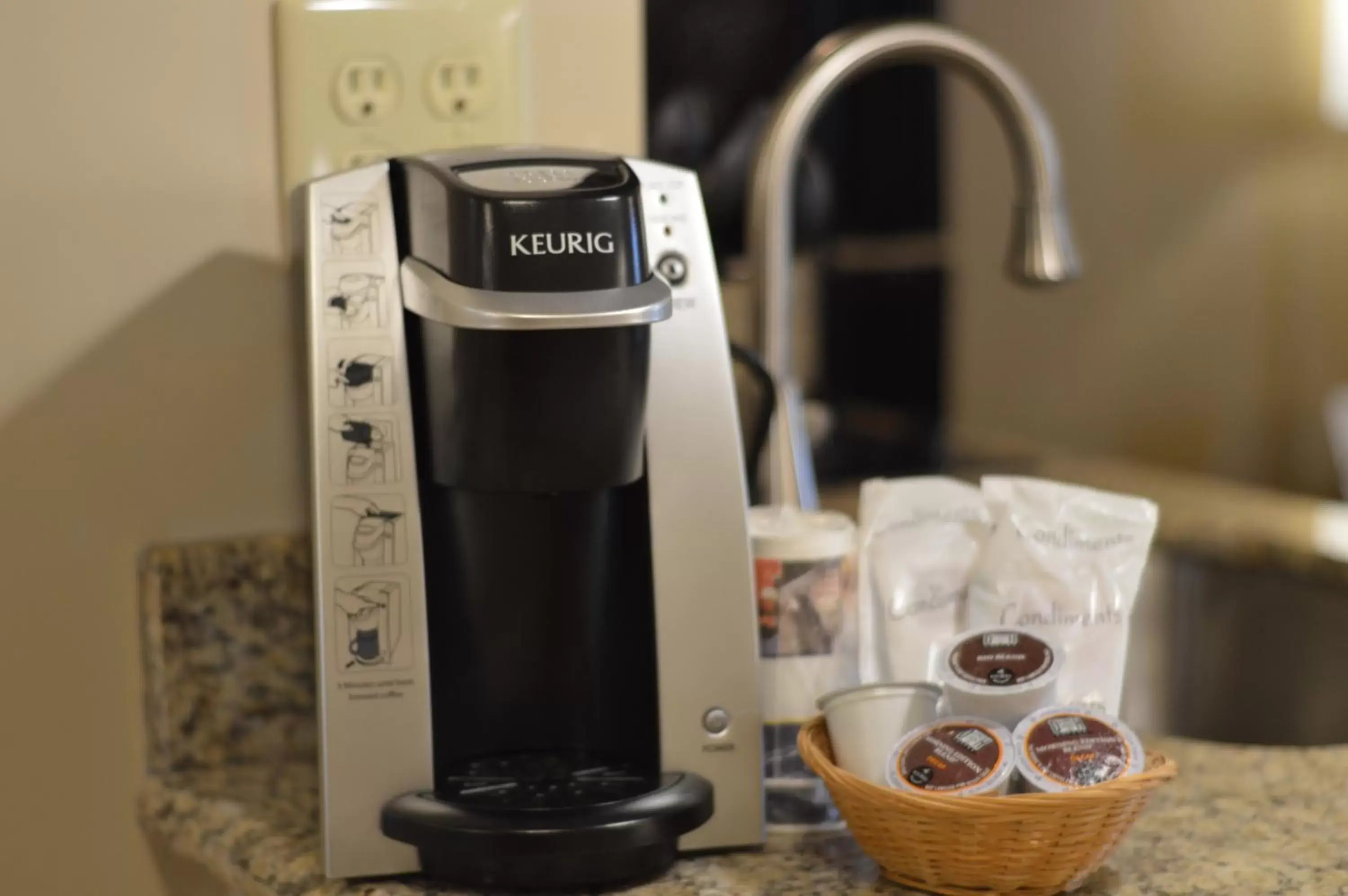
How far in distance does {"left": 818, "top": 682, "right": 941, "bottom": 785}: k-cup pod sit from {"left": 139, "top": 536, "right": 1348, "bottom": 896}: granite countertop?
56mm

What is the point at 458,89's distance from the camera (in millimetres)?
911

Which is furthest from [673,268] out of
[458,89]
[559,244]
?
[458,89]

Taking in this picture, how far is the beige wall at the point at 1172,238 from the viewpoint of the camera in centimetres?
241

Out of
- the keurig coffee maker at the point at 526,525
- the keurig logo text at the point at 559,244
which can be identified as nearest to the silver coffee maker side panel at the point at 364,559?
the keurig coffee maker at the point at 526,525

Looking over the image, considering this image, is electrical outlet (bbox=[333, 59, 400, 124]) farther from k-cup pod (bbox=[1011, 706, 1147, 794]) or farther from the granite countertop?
k-cup pod (bbox=[1011, 706, 1147, 794])

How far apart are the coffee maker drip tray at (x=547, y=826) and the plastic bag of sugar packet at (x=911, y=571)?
0.13 metres

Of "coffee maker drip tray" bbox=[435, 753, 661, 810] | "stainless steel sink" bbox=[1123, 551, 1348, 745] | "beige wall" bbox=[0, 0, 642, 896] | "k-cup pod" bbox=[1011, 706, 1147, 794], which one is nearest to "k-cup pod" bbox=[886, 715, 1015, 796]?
"k-cup pod" bbox=[1011, 706, 1147, 794]

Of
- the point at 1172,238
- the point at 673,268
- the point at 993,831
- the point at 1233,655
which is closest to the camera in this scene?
the point at 993,831

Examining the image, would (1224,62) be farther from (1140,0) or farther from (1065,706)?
(1065,706)

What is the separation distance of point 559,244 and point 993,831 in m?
0.33

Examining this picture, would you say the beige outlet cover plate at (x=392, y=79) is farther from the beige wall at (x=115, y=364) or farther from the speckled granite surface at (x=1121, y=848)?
the speckled granite surface at (x=1121, y=848)

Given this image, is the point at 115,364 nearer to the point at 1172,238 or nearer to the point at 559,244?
the point at 559,244

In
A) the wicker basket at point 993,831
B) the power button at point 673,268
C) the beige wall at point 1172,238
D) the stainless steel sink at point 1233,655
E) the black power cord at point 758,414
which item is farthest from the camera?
the beige wall at point 1172,238

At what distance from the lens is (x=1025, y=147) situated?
97cm
